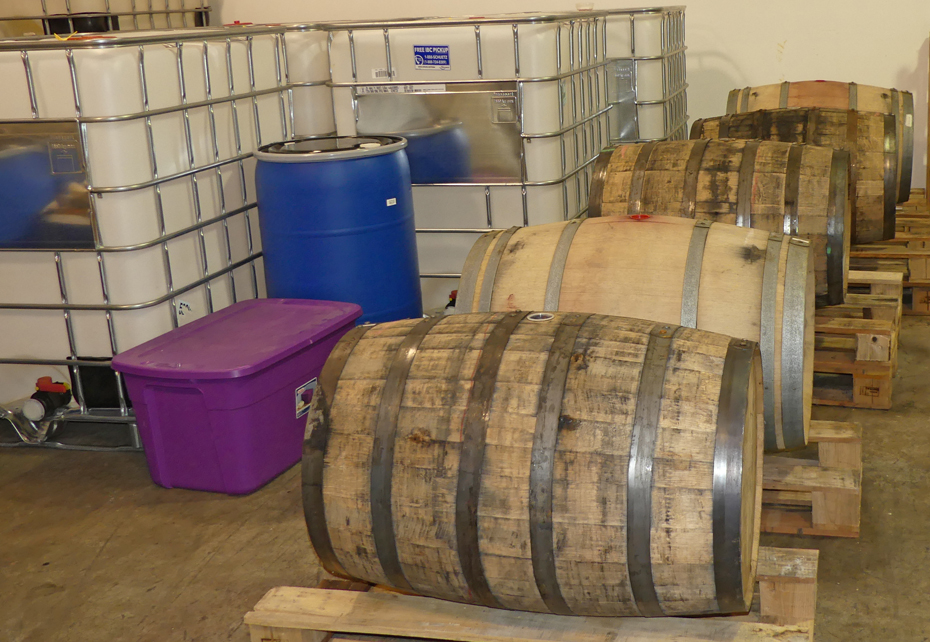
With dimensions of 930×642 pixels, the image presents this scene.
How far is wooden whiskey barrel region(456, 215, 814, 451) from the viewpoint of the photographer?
105 inches

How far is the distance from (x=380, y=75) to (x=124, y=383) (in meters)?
1.98

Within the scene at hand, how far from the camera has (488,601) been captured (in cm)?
212

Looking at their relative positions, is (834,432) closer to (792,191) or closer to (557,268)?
(792,191)

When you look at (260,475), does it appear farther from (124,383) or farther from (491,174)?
(491,174)

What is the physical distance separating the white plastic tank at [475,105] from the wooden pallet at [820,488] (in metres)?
1.95

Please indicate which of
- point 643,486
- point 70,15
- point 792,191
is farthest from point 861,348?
point 70,15

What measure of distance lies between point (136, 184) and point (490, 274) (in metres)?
1.70

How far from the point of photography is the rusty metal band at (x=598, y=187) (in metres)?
3.88

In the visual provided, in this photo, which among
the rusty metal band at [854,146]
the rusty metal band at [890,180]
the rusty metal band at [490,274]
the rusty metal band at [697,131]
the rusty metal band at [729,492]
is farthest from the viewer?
the rusty metal band at [697,131]

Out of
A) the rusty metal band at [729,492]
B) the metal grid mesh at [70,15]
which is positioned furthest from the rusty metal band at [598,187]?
the metal grid mesh at [70,15]

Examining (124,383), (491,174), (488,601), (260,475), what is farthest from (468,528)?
(491,174)

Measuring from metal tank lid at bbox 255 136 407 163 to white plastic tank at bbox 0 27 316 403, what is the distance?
26cm

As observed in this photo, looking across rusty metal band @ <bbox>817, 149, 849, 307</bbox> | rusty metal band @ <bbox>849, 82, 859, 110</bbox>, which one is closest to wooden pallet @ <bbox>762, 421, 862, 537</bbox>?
rusty metal band @ <bbox>817, 149, 849, 307</bbox>

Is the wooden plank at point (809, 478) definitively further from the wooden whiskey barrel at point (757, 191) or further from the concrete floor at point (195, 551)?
the wooden whiskey barrel at point (757, 191)
